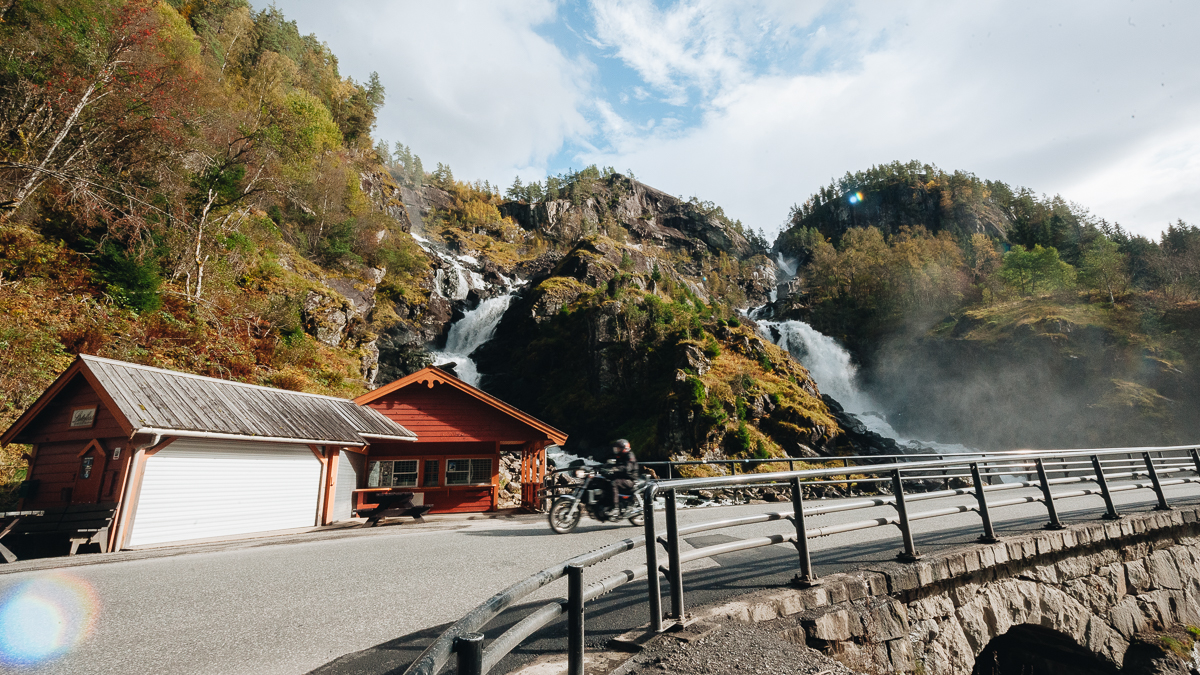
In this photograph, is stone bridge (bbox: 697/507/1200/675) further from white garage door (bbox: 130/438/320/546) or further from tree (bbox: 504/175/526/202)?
tree (bbox: 504/175/526/202)

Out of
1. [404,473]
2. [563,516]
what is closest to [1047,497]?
[563,516]

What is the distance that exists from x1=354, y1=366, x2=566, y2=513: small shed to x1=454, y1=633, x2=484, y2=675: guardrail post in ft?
54.1

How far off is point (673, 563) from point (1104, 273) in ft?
206

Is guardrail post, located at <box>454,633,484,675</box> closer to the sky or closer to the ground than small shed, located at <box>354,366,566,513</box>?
closer to the ground

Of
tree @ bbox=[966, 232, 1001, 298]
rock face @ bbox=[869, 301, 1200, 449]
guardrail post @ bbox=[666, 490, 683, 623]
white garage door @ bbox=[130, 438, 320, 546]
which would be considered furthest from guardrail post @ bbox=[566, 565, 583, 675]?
tree @ bbox=[966, 232, 1001, 298]

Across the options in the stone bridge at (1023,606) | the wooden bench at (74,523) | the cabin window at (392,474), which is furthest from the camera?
the cabin window at (392,474)

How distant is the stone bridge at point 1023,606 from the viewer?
13.7 feet

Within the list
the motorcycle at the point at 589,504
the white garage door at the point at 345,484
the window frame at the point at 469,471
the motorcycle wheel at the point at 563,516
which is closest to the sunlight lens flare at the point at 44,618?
Result: the motorcycle wheel at the point at 563,516

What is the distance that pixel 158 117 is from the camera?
1989cm

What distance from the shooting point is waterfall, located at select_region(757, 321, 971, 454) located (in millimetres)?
41750

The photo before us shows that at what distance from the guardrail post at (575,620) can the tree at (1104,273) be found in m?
59.7

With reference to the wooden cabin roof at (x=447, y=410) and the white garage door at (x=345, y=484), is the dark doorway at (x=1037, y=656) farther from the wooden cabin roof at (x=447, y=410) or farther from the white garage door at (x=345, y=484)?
the white garage door at (x=345, y=484)

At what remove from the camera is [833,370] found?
161ft

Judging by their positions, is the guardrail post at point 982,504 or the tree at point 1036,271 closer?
the guardrail post at point 982,504
